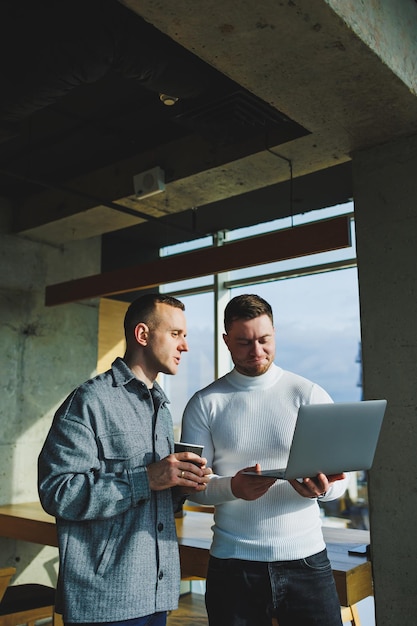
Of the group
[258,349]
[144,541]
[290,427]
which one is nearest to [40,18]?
[258,349]

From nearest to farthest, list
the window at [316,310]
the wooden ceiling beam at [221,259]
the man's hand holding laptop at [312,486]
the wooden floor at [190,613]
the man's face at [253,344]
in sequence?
the man's hand holding laptop at [312,486] → the man's face at [253,344] → the wooden ceiling beam at [221,259] → the wooden floor at [190,613] → the window at [316,310]

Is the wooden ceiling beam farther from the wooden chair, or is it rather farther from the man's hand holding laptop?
the wooden chair

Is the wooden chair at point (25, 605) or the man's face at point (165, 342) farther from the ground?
the man's face at point (165, 342)

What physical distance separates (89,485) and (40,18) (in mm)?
2095

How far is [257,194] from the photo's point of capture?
5.78m

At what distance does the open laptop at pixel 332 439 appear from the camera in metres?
1.69

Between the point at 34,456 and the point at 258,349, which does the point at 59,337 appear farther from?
the point at 258,349

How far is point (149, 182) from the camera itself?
4.39 meters

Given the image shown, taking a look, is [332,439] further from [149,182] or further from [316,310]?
[316,310]

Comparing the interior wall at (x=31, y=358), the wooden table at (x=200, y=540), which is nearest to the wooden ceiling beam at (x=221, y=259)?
the interior wall at (x=31, y=358)

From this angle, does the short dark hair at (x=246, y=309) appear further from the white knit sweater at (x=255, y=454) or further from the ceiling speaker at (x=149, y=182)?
the ceiling speaker at (x=149, y=182)

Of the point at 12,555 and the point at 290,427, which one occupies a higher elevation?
the point at 290,427

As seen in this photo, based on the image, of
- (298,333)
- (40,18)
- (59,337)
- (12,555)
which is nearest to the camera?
(40,18)

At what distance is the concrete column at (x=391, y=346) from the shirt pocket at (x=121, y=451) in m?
1.71
